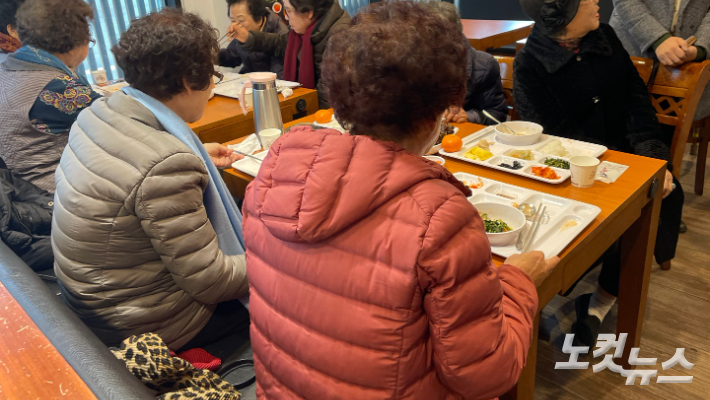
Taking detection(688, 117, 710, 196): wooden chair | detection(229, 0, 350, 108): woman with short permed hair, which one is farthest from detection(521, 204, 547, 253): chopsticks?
detection(688, 117, 710, 196): wooden chair

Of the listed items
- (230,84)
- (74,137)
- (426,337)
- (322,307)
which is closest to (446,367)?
(426,337)

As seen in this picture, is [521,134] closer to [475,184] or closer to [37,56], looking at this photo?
[475,184]

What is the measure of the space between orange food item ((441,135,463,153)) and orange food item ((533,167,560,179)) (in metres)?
0.27

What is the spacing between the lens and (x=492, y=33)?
12.2ft

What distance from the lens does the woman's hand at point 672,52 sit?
204 centimetres

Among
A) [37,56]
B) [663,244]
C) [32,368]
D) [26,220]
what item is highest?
[37,56]

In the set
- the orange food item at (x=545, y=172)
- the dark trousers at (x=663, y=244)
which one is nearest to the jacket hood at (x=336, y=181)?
the orange food item at (x=545, y=172)

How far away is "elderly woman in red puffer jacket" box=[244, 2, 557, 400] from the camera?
77cm

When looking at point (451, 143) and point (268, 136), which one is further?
point (268, 136)

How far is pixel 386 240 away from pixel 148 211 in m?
0.60

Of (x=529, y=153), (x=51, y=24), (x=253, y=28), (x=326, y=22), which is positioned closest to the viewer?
(x=529, y=153)

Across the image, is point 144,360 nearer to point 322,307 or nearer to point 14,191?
point 322,307

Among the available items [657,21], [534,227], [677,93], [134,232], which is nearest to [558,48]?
[677,93]

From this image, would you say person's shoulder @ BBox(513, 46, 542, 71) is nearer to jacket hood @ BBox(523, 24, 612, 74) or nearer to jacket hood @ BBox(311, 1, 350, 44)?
jacket hood @ BBox(523, 24, 612, 74)
